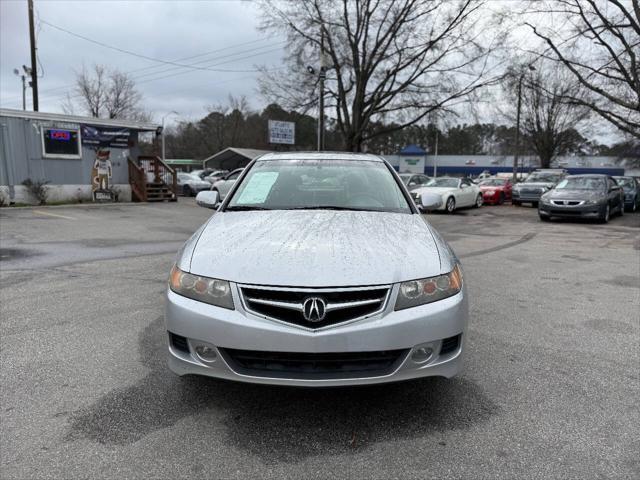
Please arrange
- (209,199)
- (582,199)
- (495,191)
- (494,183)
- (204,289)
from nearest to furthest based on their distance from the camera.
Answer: (204,289)
(209,199)
(582,199)
(495,191)
(494,183)

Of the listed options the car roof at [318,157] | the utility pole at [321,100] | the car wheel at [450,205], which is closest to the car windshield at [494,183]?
the car wheel at [450,205]

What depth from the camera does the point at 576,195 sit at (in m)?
15.3

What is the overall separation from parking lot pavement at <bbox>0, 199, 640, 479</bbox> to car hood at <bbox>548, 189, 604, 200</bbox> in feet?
35.1

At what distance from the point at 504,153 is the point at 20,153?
66.8 meters

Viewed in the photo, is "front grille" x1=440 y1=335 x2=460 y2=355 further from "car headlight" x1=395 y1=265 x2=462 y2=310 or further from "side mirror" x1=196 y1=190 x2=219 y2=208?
"side mirror" x1=196 y1=190 x2=219 y2=208

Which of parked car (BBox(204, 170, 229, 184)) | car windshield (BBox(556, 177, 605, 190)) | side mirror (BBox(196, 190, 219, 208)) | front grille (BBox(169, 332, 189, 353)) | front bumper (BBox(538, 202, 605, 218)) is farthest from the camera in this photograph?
parked car (BBox(204, 170, 229, 184))

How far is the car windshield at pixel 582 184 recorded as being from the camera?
1598 cm

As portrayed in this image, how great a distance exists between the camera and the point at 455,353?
281 cm

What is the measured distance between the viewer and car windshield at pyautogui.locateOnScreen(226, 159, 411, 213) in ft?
13.0

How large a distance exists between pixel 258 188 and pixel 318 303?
6.44 ft

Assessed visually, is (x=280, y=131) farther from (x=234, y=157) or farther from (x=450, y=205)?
(x=450, y=205)

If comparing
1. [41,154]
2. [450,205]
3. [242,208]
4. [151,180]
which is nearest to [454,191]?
[450,205]

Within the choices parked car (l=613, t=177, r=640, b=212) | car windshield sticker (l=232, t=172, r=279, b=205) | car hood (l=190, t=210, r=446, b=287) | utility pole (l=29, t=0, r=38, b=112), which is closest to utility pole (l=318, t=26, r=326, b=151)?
utility pole (l=29, t=0, r=38, b=112)

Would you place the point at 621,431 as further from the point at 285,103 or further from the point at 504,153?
the point at 504,153
